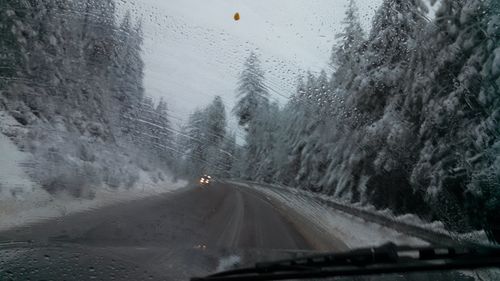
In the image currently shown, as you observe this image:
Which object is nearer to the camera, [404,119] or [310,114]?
[404,119]

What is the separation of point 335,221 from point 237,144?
1.86m

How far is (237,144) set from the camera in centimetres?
741

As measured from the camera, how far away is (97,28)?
25.6ft

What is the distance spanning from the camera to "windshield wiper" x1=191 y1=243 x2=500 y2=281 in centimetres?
349

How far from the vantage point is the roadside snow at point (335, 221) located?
5.35 meters

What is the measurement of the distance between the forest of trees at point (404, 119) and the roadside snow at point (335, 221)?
0.72 feet

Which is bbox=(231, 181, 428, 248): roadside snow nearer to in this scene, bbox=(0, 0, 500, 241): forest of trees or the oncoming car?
bbox=(0, 0, 500, 241): forest of trees

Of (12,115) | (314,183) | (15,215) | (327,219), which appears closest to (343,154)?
(314,183)

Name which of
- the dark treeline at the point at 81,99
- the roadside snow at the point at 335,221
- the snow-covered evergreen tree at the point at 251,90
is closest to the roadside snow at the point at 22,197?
the dark treeline at the point at 81,99

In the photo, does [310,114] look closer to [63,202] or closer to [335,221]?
[335,221]

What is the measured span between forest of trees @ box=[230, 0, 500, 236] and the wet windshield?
0.7 inches

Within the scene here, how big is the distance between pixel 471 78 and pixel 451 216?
4.47ft

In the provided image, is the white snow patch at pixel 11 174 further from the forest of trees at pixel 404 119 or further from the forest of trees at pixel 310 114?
the forest of trees at pixel 404 119

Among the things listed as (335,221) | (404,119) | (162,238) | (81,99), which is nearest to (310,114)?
(404,119)
